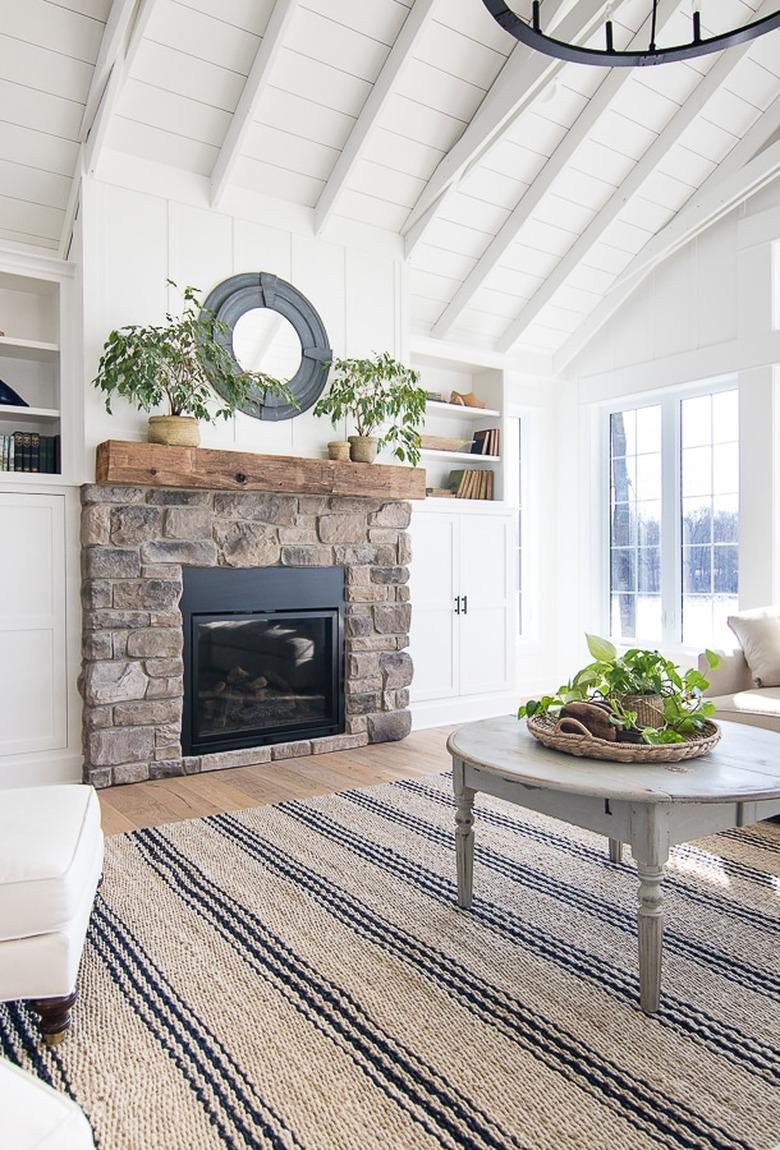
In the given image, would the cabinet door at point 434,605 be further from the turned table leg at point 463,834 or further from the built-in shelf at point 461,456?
the turned table leg at point 463,834

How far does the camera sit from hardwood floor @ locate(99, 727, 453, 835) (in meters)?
3.36

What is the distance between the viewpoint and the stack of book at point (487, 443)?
5.41m

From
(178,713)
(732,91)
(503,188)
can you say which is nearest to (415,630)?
(178,713)

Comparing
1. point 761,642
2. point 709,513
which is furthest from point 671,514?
point 761,642

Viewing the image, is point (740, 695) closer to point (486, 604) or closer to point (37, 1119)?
point (486, 604)

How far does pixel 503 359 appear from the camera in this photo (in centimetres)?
551

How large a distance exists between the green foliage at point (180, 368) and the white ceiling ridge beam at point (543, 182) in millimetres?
1632

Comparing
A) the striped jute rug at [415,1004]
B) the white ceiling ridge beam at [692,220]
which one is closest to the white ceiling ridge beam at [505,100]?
the white ceiling ridge beam at [692,220]

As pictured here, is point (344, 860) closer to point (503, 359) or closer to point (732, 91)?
point (503, 359)

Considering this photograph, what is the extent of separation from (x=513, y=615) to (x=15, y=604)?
122 inches

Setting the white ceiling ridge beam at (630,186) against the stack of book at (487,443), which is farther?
the stack of book at (487,443)

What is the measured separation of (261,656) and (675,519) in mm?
3020

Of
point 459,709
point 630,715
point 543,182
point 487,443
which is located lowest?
point 459,709

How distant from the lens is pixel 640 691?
2.26 meters
